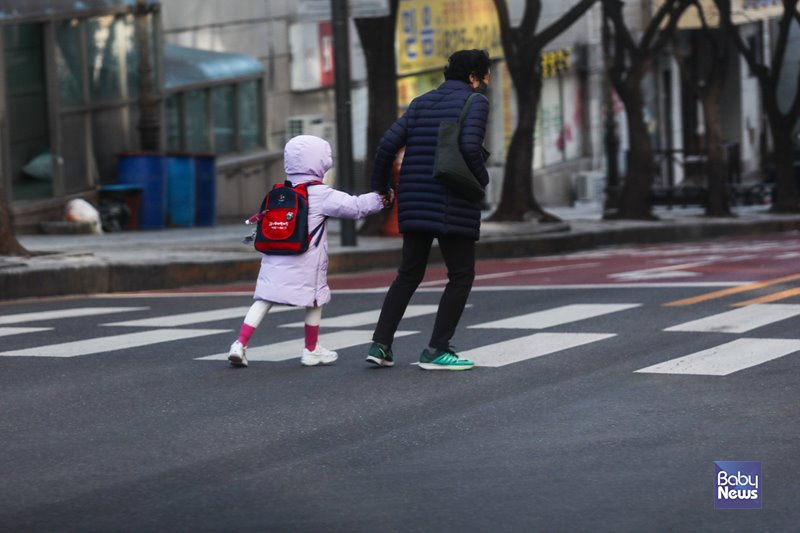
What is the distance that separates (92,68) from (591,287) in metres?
14.3

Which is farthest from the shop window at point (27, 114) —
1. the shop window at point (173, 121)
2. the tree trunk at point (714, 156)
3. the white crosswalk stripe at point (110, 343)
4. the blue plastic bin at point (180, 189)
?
the tree trunk at point (714, 156)

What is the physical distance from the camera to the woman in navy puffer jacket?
30.9 feet

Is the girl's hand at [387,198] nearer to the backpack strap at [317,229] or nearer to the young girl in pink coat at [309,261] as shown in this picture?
the young girl in pink coat at [309,261]

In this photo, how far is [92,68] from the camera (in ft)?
90.3

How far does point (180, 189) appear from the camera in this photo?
2859cm

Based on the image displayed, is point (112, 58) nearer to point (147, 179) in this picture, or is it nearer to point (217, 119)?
point (147, 179)

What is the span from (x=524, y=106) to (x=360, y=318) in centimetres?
1669

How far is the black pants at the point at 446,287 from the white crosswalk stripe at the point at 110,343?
2.07m

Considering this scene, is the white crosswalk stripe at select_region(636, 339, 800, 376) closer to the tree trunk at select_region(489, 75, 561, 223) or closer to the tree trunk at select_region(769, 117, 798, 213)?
the tree trunk at select_region(489, 75, 561, 223)

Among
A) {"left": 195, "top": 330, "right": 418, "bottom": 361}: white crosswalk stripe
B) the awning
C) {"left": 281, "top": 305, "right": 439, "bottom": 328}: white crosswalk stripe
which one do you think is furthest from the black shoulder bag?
the awning

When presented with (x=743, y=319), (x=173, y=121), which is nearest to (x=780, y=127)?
(x=173, y=121)

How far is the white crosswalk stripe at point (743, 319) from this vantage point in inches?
439

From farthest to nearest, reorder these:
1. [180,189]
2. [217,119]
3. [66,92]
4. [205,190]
Answer: [217,119] → [205,190] → [180,189] → [66,92]

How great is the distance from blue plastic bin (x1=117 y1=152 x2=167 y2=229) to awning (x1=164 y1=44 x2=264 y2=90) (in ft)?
10.1
